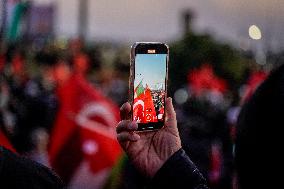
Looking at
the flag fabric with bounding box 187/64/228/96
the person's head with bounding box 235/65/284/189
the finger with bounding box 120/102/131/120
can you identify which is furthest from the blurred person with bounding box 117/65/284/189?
the flag fabric with bounding box 187/64/228/96

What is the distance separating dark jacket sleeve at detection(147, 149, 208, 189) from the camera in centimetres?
145

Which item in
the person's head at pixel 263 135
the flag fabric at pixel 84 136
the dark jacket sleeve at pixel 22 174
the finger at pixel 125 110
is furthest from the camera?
the flag fabric at pixel 84 136

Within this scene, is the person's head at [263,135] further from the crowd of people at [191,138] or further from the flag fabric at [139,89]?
the flag fabric at [139,89]

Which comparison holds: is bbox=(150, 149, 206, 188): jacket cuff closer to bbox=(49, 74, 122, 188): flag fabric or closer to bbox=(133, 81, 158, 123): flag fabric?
bbox=(133, 81, 158, 123): flag fabric

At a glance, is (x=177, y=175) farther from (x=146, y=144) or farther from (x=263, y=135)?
(x=263, y=135)

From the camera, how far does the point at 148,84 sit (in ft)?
6.21

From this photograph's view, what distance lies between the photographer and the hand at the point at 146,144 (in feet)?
5.35

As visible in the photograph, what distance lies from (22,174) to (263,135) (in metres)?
0.44

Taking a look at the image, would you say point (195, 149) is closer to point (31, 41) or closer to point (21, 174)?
point (21, 174)

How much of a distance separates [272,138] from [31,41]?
655 inches

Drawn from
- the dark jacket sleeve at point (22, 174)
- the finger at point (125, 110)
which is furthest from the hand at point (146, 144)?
the dark jacket sleeve at point (22, 174)

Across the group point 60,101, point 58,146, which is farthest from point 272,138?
point 60,101

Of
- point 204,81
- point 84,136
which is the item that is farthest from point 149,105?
point 204,81

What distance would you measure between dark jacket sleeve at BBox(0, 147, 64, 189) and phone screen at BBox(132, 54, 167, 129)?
63 centimetres
